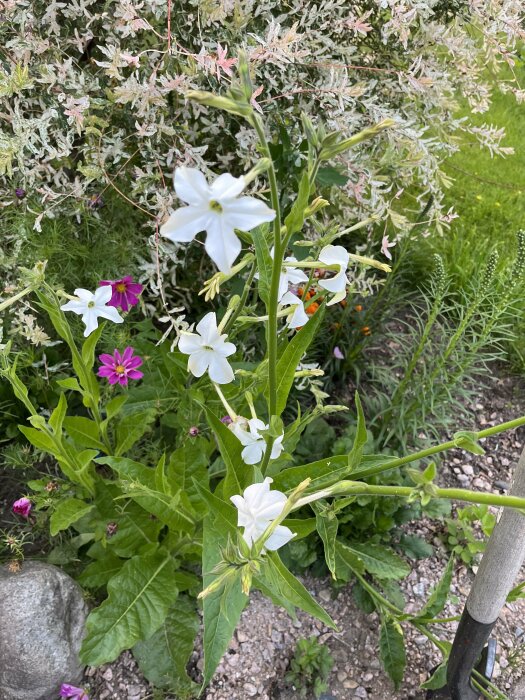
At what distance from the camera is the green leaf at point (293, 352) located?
1.22 m

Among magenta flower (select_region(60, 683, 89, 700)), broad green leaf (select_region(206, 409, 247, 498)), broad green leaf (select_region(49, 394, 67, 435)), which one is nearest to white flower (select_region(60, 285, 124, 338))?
broad green leaf (select_region(49, 394, 67, 435))

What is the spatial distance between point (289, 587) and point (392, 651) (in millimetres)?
707

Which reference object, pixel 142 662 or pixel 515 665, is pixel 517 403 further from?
pixel 142 662

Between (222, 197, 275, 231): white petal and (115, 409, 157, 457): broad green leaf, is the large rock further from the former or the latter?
(222, 197, 275, 231): white petal

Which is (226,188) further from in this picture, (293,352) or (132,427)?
(132,427)

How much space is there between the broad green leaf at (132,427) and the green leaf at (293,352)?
0.51 meters

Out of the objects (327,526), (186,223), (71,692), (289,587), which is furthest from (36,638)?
(186,223)

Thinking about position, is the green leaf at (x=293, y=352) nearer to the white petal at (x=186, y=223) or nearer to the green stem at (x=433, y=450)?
the green stem at (x=433, y=450)

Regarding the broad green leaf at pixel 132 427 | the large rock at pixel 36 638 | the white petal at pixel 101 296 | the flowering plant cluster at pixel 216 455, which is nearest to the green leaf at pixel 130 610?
the flowering plant cluster at pixel 216 455

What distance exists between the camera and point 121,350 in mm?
1851

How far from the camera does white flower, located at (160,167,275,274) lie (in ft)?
2.16

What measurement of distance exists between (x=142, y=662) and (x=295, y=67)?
5.79ft

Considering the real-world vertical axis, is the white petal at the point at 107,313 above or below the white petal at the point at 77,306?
below

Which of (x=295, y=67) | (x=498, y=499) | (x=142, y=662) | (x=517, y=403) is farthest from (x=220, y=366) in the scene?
(x=517, y=403)
